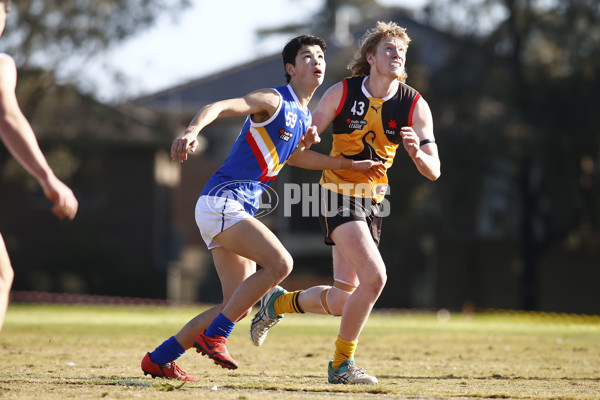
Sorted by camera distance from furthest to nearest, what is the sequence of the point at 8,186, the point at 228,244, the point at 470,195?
the point at 8,186, the point at 470,195, the point at 228,244

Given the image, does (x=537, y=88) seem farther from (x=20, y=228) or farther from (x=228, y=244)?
(x=228, y=244)

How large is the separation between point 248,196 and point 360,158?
0.99m

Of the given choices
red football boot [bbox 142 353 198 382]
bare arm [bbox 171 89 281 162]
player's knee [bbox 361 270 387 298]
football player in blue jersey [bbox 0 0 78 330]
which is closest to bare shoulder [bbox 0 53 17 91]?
football player in blue jersey [bbox 0 0 78 330]

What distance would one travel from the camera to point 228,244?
6.34 m

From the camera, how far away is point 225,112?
621 cm

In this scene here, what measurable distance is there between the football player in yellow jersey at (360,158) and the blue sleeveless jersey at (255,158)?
340 mm

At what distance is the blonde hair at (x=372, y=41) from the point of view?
708cm

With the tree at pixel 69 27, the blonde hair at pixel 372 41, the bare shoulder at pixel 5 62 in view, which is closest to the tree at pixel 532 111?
the tree at pixel 69 27

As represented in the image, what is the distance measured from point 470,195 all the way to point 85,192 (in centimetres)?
1358

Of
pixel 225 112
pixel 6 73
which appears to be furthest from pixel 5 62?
pixel 225 112

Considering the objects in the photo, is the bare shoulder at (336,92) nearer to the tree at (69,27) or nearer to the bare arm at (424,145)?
the bare arm at (424,145)

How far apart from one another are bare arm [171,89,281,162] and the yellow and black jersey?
26.4 inches

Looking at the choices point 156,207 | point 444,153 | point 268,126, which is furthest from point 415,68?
point 268,126

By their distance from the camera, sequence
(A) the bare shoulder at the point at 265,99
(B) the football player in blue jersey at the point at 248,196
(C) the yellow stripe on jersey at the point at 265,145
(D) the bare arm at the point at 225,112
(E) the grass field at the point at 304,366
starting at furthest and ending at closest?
1. (C) the yellow stripe on jersey at the point at 265,145
2. (A) the bare shoulder at the point at 265,99
3. (B) the football player in blue jersey at the point at 248,196
4. (E) the grass field at the point at 304,366
5. (D) the bare arm at the point at 225,112
